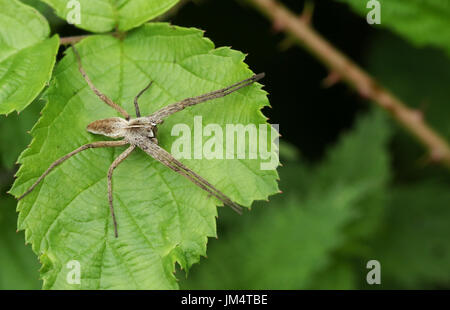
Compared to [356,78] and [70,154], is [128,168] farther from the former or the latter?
[356,78]

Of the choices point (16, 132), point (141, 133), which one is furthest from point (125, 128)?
point (16, 132)

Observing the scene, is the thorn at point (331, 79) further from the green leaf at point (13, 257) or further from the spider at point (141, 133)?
the green leaf at point (13, 257)

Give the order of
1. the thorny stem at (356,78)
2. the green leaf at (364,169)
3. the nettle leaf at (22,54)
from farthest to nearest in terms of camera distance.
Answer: the green leaf at (364,169), the thorny stem at (356,78), the nettle leaf at (22,54)

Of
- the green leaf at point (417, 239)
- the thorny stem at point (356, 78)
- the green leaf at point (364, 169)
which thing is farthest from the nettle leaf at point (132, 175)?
the green leaf at point (417, 239)

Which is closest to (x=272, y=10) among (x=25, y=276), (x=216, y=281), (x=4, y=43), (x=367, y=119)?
(x=367, y=119)

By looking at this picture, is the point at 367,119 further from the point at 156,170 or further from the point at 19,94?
the point at 19,94

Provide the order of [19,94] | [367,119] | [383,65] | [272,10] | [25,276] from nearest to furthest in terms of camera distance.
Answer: [19,94]
[272,10]
[25,276]
[367,119]
[383,65]

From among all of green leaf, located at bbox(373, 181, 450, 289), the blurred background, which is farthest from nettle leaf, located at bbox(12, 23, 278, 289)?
green leaf, located at bbox(373, 181, 450, 289)
